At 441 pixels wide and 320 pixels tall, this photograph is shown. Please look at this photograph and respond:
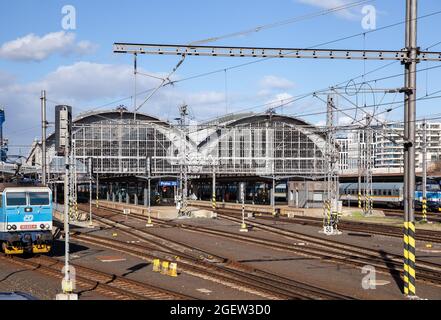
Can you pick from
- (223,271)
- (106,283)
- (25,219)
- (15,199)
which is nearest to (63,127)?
(106,283)

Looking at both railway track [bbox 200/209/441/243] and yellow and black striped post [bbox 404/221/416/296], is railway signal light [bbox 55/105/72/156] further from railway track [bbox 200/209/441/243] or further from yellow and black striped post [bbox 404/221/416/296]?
railway track [bbox 200/209/441/243]

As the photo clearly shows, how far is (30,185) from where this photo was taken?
2409 centimetres

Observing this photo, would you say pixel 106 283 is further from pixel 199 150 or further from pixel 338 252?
pixel 199 150

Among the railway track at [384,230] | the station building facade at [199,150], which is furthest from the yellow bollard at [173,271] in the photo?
the station building facade at [199,150]

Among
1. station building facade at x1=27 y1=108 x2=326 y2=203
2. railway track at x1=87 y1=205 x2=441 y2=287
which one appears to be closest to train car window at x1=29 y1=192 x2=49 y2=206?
railway track at x1=87 y1=205 x2=441 y2=287

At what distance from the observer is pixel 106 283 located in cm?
1783

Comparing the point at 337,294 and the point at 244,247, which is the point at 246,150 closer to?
the point at 244,247

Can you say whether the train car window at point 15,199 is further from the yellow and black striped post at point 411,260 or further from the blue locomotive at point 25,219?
the yellow and black striped post at point 411,260

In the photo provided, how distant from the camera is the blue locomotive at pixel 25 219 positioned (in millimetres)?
22906

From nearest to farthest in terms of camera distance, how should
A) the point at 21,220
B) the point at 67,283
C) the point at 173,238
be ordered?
the point at 67,283
the point at 21,220
the point at 173,238

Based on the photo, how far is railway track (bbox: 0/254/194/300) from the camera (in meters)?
15.6

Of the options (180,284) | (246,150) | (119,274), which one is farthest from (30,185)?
(246,150)
